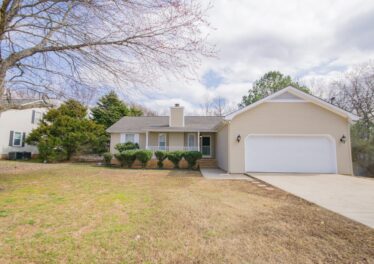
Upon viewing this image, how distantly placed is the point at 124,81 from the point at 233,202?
446 cm

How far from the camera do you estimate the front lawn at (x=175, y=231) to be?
267 centimetres

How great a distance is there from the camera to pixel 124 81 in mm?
5074

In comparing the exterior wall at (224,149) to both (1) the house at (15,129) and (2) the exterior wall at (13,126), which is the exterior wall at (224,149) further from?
(2) the exterior wall at (13,126)

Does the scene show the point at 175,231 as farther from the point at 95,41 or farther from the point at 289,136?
the point at 289,136

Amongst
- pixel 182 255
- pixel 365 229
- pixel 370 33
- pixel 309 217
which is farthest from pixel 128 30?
pixel 370 33

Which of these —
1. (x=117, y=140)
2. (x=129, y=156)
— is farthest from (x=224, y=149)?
(x=117, y=140)

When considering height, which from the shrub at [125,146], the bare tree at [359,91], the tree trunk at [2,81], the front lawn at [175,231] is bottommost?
the front lawn at [175,231]

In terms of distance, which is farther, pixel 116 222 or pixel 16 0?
pixel 16 0

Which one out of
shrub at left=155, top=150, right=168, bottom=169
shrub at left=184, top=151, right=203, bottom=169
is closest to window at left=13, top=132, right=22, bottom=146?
shrub at left=155, top=150, right=168, bottom=169

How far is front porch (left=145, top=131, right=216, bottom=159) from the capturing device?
57.7 feet

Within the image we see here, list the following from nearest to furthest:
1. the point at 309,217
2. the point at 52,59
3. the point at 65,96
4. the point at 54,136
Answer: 1. the point at 309,217
2. the point at 52,59
3. the point at 65,96
4. the point at 54,136

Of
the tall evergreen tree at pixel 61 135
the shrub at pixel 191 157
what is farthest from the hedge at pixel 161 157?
the tall evergreen tree at pixel 61 135

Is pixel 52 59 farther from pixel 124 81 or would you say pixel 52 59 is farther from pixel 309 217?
pixel 309 217

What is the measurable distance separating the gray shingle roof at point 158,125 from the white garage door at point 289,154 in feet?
19.0
